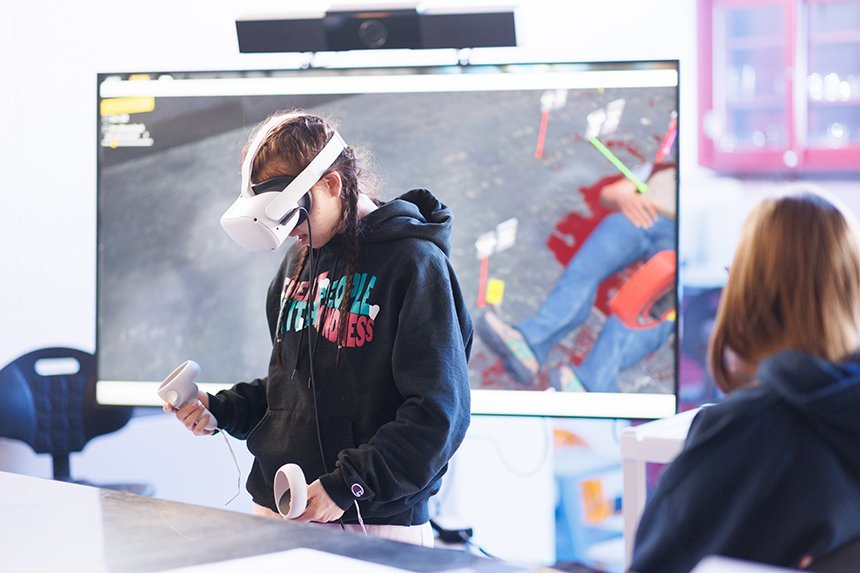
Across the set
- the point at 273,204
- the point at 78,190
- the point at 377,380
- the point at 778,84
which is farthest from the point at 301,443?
the point at 778,84

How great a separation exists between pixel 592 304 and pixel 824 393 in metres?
1.46

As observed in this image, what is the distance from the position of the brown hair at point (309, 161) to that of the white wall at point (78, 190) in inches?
49.8

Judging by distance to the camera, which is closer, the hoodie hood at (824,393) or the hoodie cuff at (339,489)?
the hoodie hood at (824,393)

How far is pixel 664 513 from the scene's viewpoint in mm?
1150

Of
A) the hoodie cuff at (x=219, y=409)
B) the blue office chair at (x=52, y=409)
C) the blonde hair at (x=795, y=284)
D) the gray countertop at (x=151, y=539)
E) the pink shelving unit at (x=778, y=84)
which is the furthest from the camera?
the pink shelving unit at (x=778, y=84)

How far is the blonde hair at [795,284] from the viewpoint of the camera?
3.84 feet

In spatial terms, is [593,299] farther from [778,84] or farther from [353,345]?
[778,84]

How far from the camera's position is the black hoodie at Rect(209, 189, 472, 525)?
1617 millimetres

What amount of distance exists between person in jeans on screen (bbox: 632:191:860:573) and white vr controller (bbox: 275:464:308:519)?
1.77 feet

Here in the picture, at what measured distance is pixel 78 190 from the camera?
315 centimetres

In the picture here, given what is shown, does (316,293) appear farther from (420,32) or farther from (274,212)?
(420,32)

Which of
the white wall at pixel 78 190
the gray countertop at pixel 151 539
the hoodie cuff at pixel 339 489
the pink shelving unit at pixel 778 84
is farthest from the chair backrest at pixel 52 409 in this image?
the pink shelving unit at pixel 778 84

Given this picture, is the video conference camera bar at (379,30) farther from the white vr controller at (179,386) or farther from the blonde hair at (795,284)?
the blonde hair at (795,284)

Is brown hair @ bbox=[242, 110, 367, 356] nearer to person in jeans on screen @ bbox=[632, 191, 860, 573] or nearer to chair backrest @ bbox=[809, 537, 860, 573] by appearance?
person in jeans on screen @ bbox=[632, 191, 860, 573]
